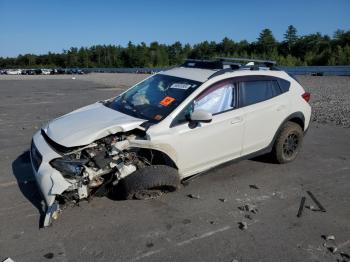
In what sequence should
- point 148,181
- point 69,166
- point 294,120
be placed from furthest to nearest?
1. point 294,120
2. point 148,181
3. point 69,166

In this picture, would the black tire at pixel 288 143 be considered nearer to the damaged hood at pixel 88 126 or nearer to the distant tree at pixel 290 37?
the damaged hood at pixel 88 126

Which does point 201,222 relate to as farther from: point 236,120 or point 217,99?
point 217,99

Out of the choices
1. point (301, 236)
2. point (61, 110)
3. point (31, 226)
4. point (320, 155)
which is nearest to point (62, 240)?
point (31, 226)

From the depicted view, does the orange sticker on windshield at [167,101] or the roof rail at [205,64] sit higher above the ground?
the roof rail at [205,64]

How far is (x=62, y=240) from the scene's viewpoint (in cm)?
370

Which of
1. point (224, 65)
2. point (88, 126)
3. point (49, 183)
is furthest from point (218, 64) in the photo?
point (49, 183)

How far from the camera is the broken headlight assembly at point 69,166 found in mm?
4082

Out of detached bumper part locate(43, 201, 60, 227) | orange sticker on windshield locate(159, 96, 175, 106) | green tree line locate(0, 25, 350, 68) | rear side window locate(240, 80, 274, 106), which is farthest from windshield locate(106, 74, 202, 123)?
green tree line locate(0, 25, 350, 68)

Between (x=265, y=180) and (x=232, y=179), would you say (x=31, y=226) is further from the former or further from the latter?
(x=265, y=180)

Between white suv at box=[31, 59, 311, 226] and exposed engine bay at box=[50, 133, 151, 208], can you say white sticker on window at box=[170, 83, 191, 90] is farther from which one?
exposed engine bay at box=[50, 133, 151, 208]

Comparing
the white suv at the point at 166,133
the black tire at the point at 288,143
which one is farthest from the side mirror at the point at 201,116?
the black tire at the point at 288,143

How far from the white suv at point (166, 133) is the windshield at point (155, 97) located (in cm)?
2

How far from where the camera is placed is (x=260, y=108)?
5590 mm

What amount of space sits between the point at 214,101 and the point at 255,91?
2.95 ft
